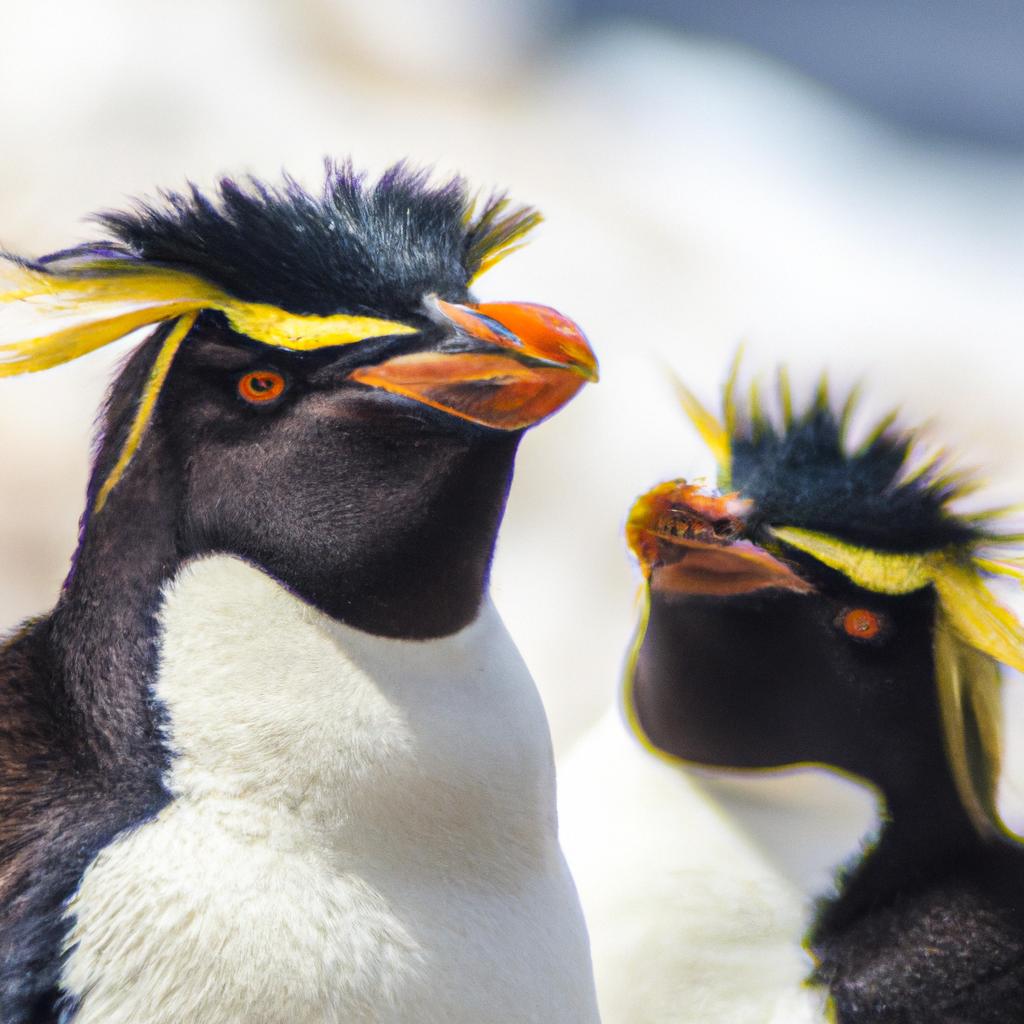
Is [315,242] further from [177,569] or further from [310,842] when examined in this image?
[310,842]

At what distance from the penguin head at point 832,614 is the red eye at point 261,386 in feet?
2.17

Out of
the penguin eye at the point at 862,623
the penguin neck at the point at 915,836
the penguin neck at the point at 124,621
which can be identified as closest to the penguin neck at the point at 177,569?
the penguin neck at the point at 124,621

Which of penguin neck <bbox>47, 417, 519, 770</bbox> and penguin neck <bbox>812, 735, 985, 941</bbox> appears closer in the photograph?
penguin neck <bbox>47, 417, 519, 770</bbox>

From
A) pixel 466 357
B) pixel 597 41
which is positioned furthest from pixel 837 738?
pixel 597 41

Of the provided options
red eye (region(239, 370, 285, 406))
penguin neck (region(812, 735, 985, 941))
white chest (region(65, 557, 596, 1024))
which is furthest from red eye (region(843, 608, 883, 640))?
red eye (region(239, 370, 285, 406))

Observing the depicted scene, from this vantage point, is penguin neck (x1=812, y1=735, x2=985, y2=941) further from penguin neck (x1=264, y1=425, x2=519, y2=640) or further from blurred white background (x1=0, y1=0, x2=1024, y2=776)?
blurred white background (x1=0, y1=0, x2=1024, y2=776)

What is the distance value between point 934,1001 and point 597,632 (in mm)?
2115

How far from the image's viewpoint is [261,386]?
3.23ft

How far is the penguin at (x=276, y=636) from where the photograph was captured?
3.11 ft

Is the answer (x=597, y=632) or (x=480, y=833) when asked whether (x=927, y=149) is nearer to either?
(x=597, y=632)

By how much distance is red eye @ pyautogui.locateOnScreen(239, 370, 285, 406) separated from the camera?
98 centimetres

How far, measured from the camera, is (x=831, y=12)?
6801mm

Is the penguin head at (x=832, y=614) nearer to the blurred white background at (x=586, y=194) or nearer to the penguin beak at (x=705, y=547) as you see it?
the penguin beak at (x=705, y=547)

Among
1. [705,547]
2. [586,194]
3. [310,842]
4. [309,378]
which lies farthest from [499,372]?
[586,194]
